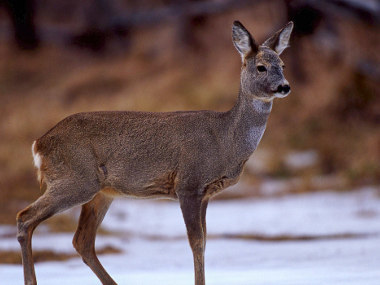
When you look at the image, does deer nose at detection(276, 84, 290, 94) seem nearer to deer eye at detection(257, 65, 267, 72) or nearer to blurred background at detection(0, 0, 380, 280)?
deer eye at detection(257, 65, 267, 72)

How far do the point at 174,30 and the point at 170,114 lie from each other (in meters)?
20.0

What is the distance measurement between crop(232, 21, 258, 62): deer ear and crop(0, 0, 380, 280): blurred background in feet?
13.8

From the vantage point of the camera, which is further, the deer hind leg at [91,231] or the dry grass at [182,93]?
the dry grass at [182,93]

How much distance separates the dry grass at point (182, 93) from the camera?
61.3 ft

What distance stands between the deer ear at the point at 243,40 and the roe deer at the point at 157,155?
0.03ft

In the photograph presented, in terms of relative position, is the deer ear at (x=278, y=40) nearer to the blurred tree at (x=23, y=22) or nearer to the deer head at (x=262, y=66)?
the deer head at (x=262, y=66)

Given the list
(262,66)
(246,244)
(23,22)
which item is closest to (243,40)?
(262,66)

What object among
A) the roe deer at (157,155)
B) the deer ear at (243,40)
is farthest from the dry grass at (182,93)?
the deer ear at (243,40)

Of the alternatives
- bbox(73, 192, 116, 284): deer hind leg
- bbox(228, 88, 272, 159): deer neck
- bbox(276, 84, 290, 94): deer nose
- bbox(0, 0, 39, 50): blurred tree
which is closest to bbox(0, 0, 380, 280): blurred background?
bbox(0, 0, 39, 50): blurred tree

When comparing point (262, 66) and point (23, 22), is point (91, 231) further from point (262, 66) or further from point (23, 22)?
point (23, 22)

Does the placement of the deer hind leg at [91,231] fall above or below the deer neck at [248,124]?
below

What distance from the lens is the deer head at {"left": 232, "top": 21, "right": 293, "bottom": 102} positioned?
804 centimetres

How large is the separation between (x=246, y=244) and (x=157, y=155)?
406 cm

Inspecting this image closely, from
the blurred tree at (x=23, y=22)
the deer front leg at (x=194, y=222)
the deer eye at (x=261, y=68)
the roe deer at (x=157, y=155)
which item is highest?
the blurred tree at (x=23, y=22)
